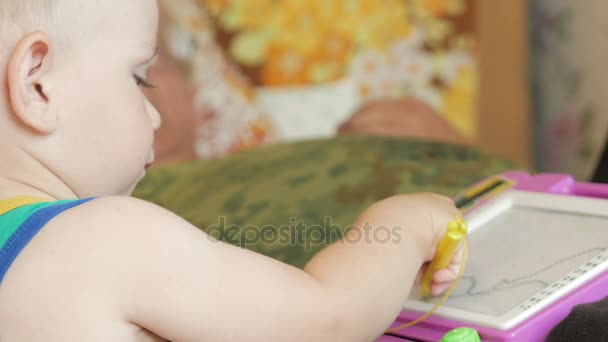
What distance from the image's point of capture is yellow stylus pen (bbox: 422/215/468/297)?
2.15 ft

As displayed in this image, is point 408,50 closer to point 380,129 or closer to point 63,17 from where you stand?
point 380,129

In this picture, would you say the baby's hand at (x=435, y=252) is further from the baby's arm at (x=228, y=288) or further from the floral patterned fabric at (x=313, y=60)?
the floral patterned fabric at (x=313, y=60)

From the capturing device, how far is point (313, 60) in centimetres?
191

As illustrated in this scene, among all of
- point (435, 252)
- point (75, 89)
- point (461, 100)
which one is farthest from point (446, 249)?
point (461, 100)

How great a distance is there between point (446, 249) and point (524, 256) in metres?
0.09

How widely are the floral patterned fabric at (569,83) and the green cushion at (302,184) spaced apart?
80 cm

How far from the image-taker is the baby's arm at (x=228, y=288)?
55 centimetres

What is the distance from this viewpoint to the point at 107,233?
0.55 meters

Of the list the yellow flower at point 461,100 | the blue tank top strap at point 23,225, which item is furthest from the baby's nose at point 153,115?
the yellow flower at point 461,100

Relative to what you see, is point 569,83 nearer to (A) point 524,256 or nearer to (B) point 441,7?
(B) point 441,7

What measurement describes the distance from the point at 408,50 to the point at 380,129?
0.42m

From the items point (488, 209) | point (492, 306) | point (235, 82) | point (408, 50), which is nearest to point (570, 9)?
point (408, 50)

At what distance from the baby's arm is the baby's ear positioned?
0.10 meters

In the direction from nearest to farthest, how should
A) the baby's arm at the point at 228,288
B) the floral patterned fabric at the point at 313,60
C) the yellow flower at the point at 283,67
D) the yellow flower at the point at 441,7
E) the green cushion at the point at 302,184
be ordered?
the baby's arm at the point at 228,288
the green cushion at the point at 302,184
the floral patterned fabric at the point at 313,60
the yellow flower at the point at 283,67
the yellow flower at the point at 441,7
